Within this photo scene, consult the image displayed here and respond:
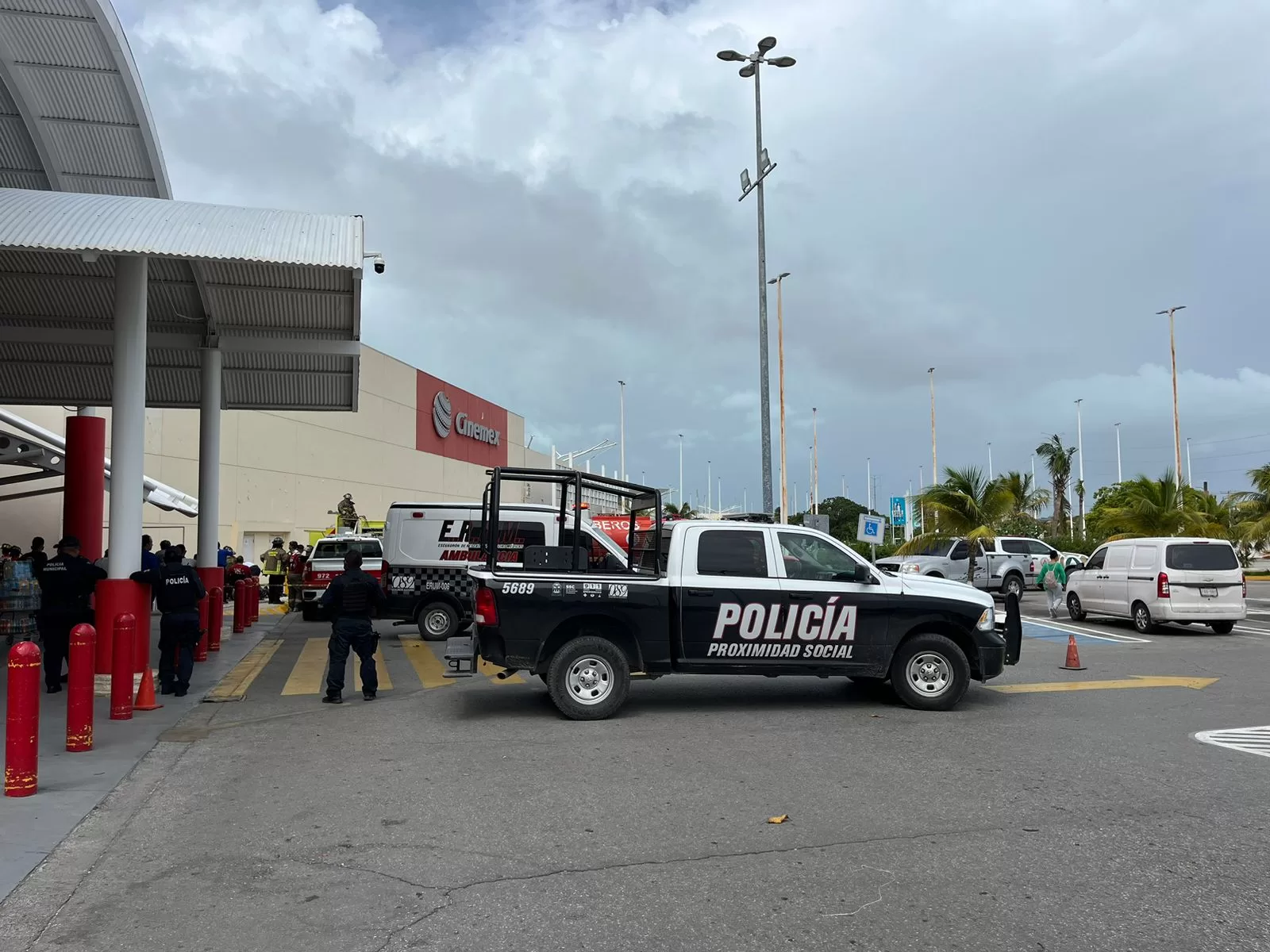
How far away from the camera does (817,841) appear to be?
5.69 metres

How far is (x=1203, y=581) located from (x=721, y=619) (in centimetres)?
1310

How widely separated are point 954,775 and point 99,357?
1886 cm

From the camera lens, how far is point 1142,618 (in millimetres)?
19312

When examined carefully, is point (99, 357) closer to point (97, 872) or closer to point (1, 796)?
point (1, 796)

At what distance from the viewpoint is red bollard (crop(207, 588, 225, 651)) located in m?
15.7

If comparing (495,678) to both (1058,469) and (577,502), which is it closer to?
(577,502)

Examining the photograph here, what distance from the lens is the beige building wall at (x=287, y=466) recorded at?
115 ft

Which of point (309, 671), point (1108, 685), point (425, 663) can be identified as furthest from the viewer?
point (425, 663)

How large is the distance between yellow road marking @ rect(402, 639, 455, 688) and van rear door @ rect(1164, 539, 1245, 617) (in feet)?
43.8

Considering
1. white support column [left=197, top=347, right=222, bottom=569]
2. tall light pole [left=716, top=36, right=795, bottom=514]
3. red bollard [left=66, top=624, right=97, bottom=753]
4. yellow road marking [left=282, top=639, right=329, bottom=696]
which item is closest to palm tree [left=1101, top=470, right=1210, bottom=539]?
tall light pole [left=716, top=36, right=795, bottom=514]

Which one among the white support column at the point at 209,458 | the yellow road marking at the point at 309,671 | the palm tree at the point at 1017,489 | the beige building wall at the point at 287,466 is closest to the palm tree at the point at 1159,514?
the palm tree at the point at 1017,489

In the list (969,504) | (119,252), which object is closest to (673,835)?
(119,252)

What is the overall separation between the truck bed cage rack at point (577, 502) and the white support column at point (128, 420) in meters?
4.11

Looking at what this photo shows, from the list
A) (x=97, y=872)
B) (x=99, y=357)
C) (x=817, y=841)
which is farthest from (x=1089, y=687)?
(x=99, y=357)
